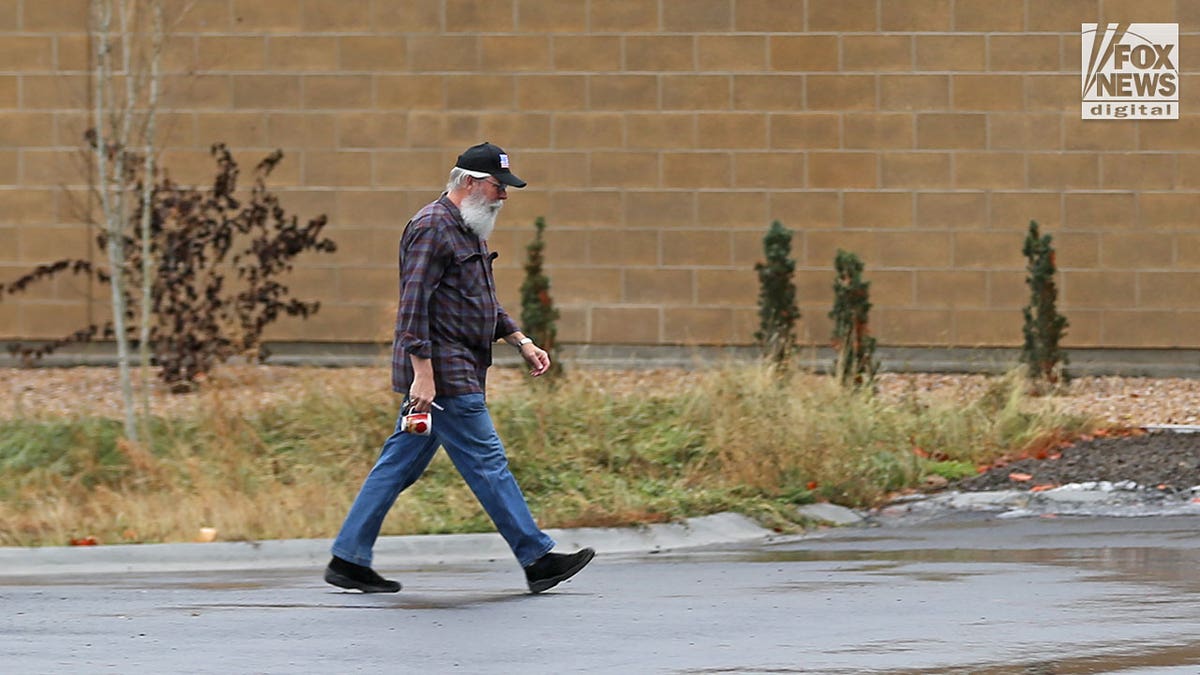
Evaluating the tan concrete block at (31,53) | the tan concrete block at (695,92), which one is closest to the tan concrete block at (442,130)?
the tan concrete block at (695,92)

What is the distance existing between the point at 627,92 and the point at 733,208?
1.27 meters

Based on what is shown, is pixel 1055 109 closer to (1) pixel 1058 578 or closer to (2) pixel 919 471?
(2) pixel 919 471

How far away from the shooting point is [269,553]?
1019 centimetres

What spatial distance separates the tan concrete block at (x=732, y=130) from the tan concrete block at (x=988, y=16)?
1754 millimetres

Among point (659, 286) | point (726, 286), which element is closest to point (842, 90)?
point (726, 286)

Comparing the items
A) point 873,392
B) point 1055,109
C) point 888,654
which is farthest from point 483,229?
point 1055,109

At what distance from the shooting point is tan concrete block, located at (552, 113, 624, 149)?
16719 mm

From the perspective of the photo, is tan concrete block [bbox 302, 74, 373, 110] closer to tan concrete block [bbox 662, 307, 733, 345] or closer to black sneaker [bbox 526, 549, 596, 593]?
tan concrete block [bbox 662, 307, 733, 345]

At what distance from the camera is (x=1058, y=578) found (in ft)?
29.0

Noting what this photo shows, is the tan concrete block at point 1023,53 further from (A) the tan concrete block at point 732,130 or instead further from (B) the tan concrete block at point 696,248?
(B) the tan concrete block at point 696,248

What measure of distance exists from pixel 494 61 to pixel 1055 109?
4.52 m

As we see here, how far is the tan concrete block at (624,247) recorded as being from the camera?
16828 mm

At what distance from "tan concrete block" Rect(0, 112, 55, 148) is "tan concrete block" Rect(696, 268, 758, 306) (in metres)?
5.30

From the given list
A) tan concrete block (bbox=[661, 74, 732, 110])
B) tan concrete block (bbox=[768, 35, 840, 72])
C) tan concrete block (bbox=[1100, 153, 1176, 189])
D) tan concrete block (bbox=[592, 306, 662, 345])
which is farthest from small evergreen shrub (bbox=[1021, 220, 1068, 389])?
tan concrete block (bbox=[592, 306, 662, 345])
